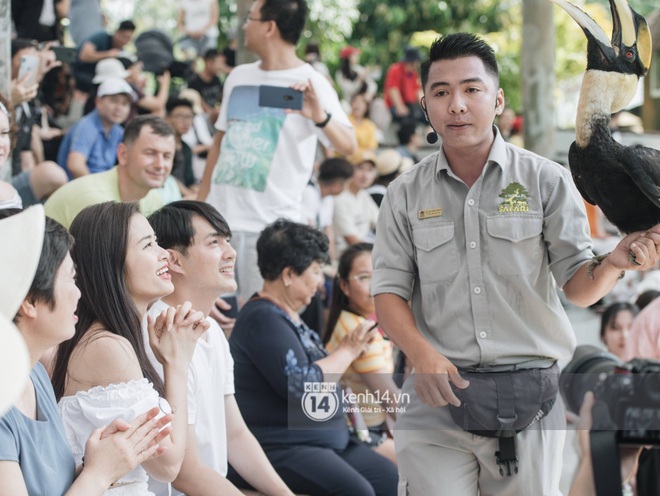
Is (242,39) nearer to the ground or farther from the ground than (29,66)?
farther from the ground

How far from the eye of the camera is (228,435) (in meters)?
3.61

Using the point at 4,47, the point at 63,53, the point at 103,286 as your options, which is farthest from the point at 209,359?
the point at 63,53

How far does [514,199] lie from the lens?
9.29 ft

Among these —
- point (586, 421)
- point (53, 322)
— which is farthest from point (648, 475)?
point (53, 322)

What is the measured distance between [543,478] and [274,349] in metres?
1.50

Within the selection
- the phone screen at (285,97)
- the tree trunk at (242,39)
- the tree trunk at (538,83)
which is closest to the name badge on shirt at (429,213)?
the phone screen at (285,97)

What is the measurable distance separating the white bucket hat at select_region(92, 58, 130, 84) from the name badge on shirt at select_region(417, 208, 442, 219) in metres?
4.87

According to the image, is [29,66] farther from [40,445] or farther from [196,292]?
[40,445]

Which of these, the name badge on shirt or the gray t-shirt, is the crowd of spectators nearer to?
the gray t-shirt

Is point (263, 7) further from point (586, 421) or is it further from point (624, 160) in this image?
point (586, 421)

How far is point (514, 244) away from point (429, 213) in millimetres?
282

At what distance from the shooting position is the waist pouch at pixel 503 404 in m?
2.77

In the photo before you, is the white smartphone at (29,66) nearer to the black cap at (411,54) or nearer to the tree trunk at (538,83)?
the tree trunk at (538,83)

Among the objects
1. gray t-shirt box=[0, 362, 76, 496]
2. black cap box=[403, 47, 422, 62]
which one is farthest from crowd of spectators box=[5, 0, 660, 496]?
black cap box=[403, 47, 422, 62]
